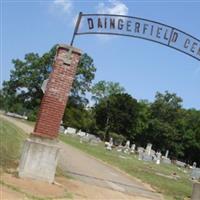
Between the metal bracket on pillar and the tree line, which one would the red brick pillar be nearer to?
the metal bracket on pillar

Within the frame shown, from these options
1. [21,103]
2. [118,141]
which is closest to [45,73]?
[21,103]

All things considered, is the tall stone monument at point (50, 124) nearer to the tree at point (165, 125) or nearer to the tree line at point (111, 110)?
the tree line at point (111, 110)

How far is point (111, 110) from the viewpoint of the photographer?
99812mm

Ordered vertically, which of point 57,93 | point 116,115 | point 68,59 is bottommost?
point 57,93

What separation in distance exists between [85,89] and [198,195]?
81.9m

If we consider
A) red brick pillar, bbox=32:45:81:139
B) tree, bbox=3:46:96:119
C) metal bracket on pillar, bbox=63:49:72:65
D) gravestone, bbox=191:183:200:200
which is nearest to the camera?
red brick pillar, bbox=32:45:81:139

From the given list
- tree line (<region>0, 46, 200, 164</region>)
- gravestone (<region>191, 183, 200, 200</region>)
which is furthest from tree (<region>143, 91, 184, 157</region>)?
gravestone (<region>191, 183, 200, 200</region>)

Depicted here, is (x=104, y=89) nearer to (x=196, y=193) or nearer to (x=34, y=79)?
(x=34, y=79)

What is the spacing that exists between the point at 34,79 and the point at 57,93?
8035 cm

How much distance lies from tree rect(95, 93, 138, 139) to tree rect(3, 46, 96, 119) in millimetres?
5513

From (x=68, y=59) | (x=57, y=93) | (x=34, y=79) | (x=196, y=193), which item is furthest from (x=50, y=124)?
(x=34, y=79)

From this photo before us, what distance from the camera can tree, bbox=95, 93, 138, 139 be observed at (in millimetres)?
99250

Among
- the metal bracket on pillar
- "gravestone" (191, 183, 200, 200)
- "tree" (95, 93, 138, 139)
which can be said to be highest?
"tree" (95, 93, 138, 139)

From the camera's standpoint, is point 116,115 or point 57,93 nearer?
point 57,93
